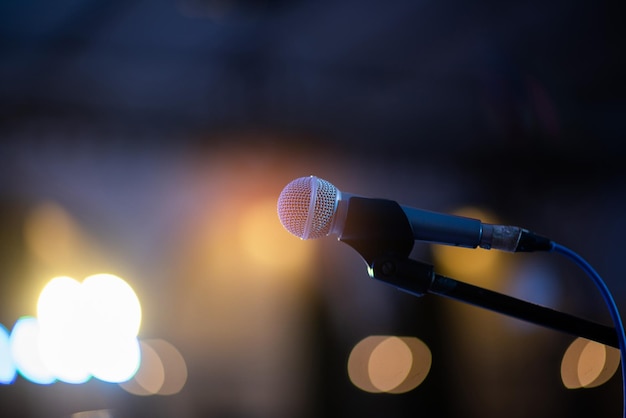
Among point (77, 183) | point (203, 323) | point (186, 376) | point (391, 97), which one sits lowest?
point (186, 376)

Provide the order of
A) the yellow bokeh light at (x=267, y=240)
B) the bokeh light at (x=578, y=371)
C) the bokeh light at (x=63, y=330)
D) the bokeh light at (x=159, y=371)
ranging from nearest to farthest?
the bokeh light at (x=63, y=330)
the bokeh light at (x=159, y=371)
the yellow bokeh light at (x=267, y=240)
the bokeh light at (x=578, y=371)

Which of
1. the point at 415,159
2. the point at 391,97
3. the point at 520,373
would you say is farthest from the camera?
the point at 415,159

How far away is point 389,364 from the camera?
3982 mm

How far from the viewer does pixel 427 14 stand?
2840 mm

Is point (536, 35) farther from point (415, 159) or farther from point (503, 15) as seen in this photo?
point (415, 159)

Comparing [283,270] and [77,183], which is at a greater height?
[77,183]

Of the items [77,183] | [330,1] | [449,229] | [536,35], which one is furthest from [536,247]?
[77,183]

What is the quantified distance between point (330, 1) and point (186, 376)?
249 cm

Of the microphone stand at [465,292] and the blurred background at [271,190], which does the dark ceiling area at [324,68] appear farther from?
the microphone stand at [465,292]

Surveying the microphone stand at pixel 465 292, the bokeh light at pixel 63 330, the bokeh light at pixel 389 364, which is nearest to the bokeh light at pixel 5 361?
the bokeh light at pixel 63 330

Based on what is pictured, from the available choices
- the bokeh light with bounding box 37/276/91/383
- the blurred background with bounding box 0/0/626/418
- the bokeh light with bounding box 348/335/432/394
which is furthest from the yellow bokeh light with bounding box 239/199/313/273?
the bokeh light with bounding box 37/276/91/383

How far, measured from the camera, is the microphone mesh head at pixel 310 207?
703mm

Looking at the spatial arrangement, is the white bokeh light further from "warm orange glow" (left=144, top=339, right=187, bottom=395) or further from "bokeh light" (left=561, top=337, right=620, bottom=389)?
"bokeh light" (left=561, top=337, right=620, bottom=389)

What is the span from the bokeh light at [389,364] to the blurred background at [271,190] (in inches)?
0.7
